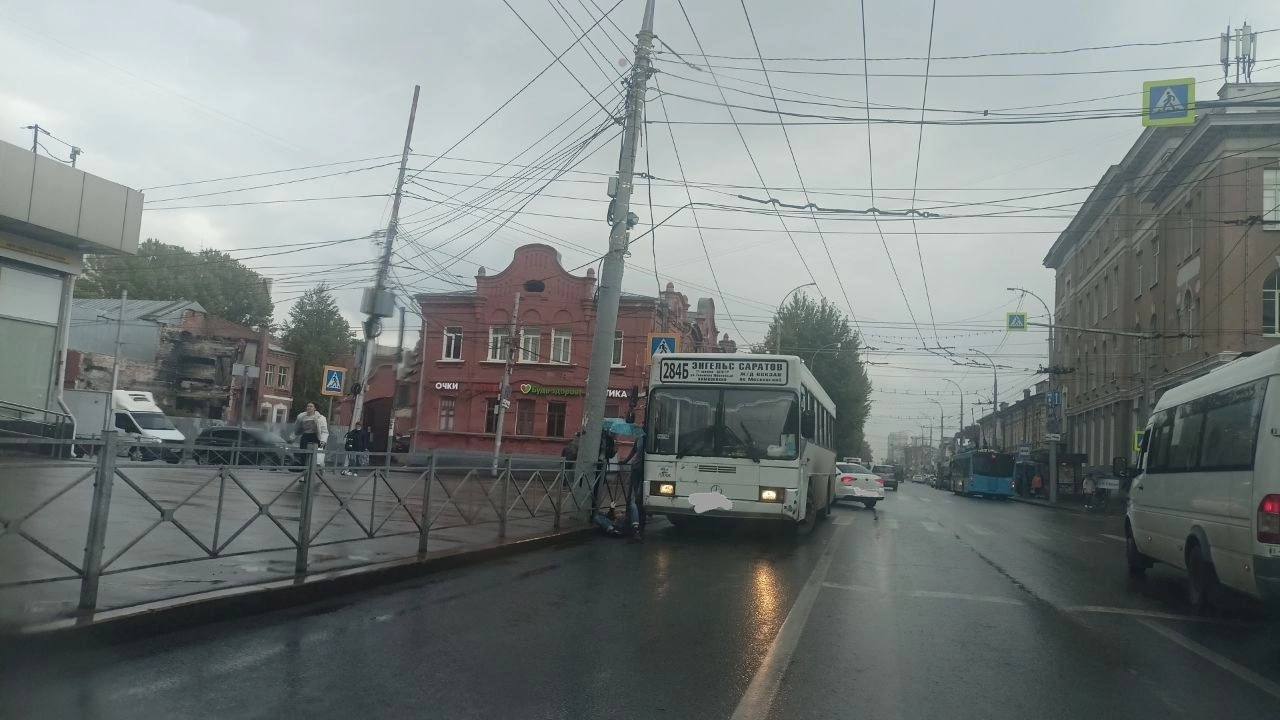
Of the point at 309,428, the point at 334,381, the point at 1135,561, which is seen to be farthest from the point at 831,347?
the point at 1135,561

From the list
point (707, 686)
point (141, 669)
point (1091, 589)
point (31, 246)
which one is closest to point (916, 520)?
point (1091, 589)

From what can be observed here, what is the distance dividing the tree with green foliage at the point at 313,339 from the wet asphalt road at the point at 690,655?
2164 inches

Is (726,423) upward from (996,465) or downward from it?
upward

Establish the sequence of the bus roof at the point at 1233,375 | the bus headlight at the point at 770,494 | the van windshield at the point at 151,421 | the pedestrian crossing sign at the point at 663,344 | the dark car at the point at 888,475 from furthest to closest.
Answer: the dark car at the point at 888,475 → the van windshield at the point at 151,421 → the pedestrian crossing sign at the point at 663,344 → the bus headlight at the point at 770,494 → the bus roof at the point at 1233,375

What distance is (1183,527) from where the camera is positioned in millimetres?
9273

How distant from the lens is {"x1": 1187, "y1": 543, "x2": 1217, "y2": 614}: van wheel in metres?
8.83

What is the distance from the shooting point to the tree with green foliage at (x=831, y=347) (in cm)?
5219

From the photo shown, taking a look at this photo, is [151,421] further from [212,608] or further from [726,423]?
[212,608]

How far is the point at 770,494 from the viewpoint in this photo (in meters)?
14.2

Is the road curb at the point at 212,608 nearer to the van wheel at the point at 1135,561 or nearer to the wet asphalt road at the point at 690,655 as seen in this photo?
the wet asphalt road at the point at 690,655

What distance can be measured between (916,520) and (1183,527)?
42.0 feet

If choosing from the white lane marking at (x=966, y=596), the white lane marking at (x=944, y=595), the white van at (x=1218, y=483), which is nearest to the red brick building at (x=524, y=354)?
the white van at (x=1218, y=483)

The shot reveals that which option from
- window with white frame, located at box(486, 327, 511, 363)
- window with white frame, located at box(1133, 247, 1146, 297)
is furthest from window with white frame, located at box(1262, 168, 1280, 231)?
window with white frame, located at box(486, 327, 511, 363)

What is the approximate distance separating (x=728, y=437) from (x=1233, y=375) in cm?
741
